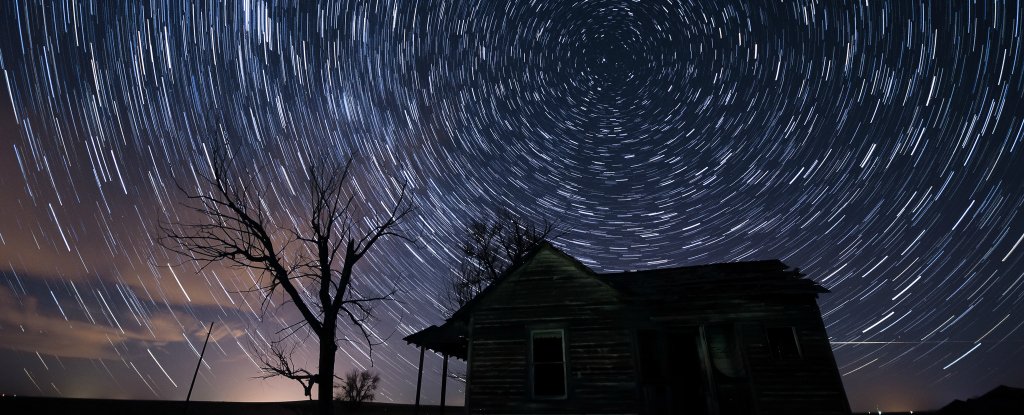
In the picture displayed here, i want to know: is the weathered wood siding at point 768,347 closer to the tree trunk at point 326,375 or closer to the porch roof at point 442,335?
the porch roof at point 442,335

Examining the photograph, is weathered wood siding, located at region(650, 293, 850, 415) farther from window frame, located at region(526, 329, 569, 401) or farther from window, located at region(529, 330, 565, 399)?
window, located at region(529, 330, 565, 399)

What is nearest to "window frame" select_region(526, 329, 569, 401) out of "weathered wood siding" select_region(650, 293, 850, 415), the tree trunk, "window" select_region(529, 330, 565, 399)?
"window" select_region(529, 330, 565, 399)

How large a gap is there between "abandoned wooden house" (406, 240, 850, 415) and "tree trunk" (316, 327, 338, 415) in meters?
3.80

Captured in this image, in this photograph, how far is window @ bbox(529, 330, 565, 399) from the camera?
12633 millimetres

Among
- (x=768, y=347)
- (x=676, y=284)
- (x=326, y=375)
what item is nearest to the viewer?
(x=326, y=375)

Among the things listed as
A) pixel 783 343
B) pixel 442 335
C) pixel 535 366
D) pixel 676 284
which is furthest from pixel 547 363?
pixel 783 343

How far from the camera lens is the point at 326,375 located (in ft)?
34.7

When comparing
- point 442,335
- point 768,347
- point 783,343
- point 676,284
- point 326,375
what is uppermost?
point 676,284

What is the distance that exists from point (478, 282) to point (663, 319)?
16.5m

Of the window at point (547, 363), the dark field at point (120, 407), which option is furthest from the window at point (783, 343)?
the dark field at point (120, 407)

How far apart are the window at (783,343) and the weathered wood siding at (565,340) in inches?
152

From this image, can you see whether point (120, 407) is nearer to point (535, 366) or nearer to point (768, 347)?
point (535, 366)

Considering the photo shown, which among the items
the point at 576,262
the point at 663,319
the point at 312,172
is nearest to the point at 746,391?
the point at 663,319

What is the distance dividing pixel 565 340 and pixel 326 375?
6224 millimetres
